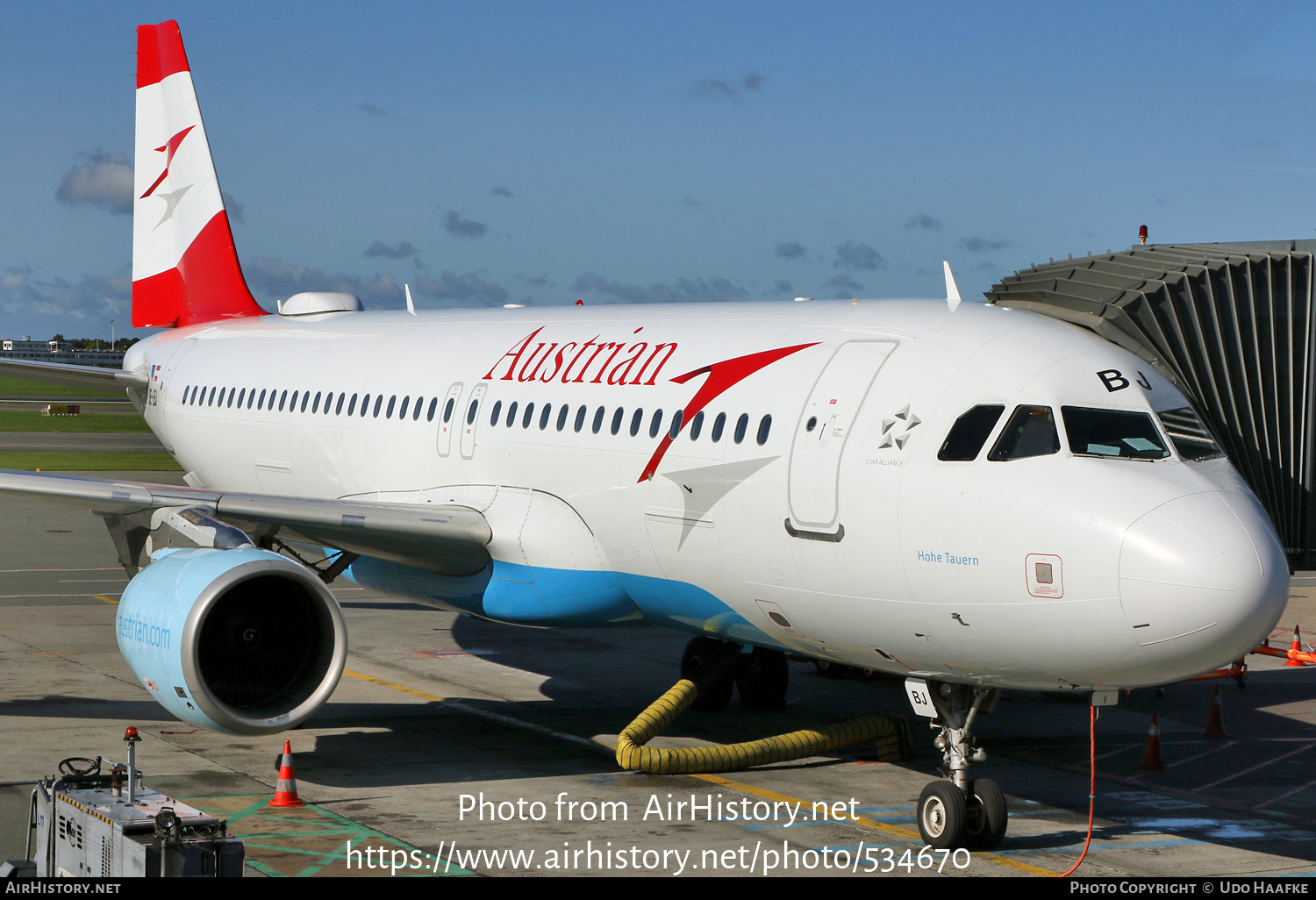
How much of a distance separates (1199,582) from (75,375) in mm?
18393

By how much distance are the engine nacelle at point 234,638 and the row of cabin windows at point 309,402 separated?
3499mm

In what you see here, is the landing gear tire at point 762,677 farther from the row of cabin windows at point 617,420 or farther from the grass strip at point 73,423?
the grass strip at point 73,423

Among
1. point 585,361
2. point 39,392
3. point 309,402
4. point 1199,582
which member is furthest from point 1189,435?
point 39,392

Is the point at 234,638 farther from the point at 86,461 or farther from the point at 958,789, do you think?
the point at 86,461

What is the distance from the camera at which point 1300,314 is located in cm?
1530

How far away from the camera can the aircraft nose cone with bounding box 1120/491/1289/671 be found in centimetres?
917

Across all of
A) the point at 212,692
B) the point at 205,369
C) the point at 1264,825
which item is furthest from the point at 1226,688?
the point at 205,369

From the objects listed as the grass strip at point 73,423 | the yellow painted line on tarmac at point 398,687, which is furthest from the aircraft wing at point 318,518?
the grass strip at point 73,423

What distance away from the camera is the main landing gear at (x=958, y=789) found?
10938 mm

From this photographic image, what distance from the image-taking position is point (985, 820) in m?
11.0

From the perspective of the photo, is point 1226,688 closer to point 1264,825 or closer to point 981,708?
point 1264,825

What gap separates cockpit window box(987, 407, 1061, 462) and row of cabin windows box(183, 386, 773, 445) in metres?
Result: 2.17

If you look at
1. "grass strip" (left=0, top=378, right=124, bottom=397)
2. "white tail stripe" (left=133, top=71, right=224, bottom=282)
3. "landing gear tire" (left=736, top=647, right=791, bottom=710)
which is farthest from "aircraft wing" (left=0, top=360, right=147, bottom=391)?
"grass strip" (left=0, top=378, right=124, bottom=397)

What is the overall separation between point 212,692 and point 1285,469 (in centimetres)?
1080
